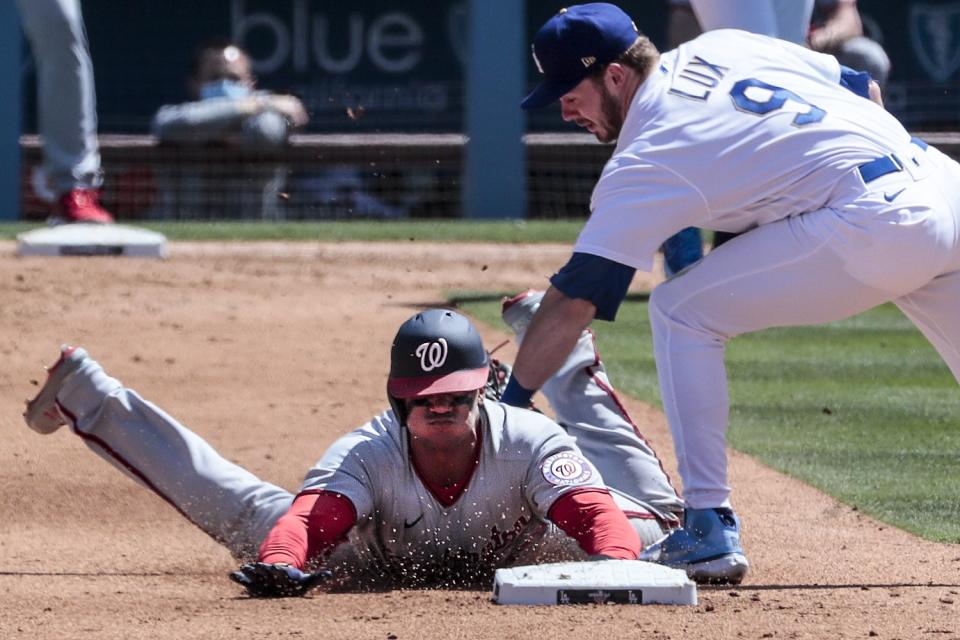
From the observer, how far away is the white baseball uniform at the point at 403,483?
4.50 metres

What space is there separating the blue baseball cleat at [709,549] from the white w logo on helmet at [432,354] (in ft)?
2.71

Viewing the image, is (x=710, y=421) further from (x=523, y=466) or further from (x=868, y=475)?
(x=868, y=475)

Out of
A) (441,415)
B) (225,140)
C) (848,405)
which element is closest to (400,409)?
(441,415)

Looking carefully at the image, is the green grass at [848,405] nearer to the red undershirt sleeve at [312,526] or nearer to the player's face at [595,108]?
the player's face at [595,108]

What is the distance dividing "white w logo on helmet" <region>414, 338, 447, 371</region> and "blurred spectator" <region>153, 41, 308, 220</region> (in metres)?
9.65

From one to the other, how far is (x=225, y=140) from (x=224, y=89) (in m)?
0.44

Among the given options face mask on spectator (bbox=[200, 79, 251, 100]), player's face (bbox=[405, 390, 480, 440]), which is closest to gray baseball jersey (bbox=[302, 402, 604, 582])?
player's face (bbox=[405, 390, 480, 440])

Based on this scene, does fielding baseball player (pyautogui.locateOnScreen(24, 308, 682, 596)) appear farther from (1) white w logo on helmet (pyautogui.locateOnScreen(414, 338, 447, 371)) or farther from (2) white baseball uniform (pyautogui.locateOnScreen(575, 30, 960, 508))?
(2) white baseball uniform (pyautogui.locateOnScreen(575, 30, 960, 508))

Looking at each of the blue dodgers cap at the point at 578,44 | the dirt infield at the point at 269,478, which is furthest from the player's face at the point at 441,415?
the blue dodgers cap at the point at 578,44

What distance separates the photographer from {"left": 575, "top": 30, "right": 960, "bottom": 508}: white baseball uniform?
175 inches

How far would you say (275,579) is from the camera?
423 centimetres

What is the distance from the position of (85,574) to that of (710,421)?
1828mm

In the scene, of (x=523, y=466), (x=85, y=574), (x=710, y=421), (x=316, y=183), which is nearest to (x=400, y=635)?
(x=523, y=466)

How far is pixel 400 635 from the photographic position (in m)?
3.79
